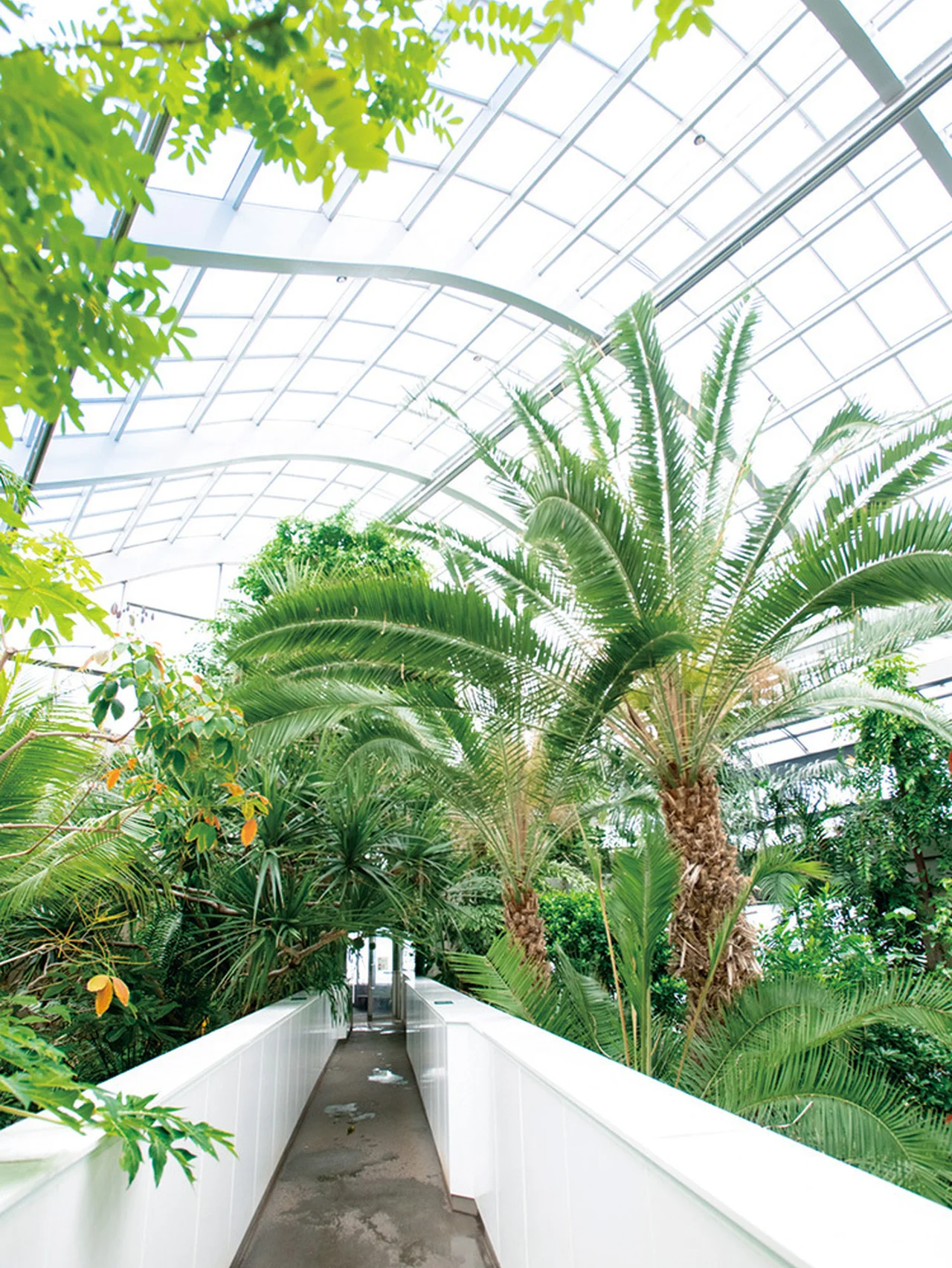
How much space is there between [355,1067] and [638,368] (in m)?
7.65

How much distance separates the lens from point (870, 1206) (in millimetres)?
1277

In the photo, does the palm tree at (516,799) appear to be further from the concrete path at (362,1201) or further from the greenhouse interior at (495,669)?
the concrete path at (362,1201)

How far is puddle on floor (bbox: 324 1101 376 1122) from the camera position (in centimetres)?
601

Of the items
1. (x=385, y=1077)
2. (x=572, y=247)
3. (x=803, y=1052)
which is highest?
(x=572, y=247)

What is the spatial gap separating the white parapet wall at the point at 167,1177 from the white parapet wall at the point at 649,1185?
110 centimetres

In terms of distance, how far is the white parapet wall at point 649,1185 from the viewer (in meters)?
1.19

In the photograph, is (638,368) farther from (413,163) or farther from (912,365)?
(912,365)

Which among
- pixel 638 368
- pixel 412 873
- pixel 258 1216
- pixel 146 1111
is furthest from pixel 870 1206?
pixel 412 873

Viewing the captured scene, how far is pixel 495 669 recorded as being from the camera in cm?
458

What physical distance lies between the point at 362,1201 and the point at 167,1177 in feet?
7.47

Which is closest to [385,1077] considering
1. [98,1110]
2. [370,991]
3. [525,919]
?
[525,919]

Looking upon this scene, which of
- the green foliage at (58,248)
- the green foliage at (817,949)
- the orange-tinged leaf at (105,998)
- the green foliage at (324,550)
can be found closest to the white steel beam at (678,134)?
the green foliage at (324,550)

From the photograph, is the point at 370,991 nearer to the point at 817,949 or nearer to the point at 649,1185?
the point at 817,949

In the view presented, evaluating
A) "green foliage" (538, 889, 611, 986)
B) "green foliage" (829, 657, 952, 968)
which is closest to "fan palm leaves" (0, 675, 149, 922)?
"green foliage" (538, 889, 611, 986)
